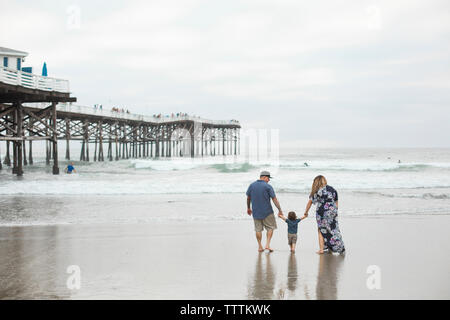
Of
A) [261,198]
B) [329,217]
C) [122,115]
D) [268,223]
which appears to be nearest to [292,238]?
[268,223]

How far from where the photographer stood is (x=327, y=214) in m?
5.89

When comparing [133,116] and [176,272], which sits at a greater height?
[133,116]

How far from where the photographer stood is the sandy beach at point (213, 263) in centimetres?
412

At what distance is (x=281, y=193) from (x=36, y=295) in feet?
42.4

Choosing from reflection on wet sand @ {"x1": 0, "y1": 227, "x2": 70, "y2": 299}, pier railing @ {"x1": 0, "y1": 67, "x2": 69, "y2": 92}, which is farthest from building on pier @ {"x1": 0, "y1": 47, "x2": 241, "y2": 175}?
reflection on wet sand @ {"x1": 0, "y1": 227, "x2": 70, "y2": 299}

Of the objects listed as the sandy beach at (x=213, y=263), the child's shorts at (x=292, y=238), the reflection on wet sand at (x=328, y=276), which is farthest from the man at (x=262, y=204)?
the reflection on wet sand at (x=328, y=276)

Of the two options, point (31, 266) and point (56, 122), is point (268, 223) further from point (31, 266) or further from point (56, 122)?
point (56, 122)

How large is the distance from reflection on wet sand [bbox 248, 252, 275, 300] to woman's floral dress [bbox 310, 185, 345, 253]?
1.05 metres

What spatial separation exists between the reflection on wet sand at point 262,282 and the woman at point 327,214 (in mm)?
1038

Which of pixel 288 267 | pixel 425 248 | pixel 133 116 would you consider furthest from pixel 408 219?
pixel 133 116

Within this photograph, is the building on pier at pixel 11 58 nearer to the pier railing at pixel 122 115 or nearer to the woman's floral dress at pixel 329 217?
the pier railing at pixel 122 115

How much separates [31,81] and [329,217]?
59.5 feet

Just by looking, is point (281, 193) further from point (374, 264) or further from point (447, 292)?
point (447, 292)
